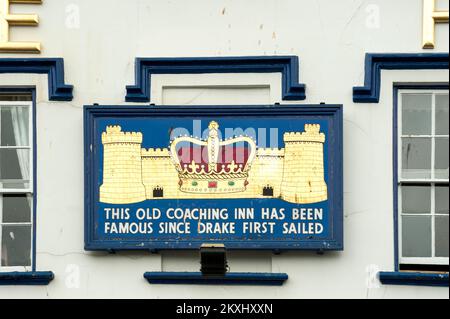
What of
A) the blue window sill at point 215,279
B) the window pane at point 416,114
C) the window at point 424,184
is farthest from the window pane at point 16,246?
the window pane at point 416,114

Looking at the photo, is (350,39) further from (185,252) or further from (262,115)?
(185,252)

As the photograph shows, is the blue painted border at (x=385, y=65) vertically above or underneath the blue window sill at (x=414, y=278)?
above

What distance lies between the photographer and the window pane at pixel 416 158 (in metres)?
12.3

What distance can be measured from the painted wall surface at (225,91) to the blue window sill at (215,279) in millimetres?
73

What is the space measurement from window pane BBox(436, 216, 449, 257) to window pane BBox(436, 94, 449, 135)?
2.86 ft

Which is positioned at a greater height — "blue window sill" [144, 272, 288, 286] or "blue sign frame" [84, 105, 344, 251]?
"blue sign frame" [84, 105, 344, 251]

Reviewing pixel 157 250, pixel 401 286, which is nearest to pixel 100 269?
pixel 157 250

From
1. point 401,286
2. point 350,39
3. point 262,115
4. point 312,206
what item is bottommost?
point 401,286

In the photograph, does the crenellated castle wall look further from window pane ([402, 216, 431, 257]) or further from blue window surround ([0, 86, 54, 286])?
window pane ([402, 216, 431, 257])

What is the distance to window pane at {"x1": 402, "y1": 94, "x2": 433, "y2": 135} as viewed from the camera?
1234cm

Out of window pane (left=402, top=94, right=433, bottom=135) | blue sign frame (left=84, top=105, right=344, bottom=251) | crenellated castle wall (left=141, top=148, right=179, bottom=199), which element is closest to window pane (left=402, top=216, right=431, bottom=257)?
blue sign frame (left=84, top=105, right=344, bottom=251)

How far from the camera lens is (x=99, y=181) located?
1223 centimetres

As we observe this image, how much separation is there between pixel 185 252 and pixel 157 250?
0.29 metres

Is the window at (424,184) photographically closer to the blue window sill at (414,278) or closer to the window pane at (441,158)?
the window pane at (441,158)
